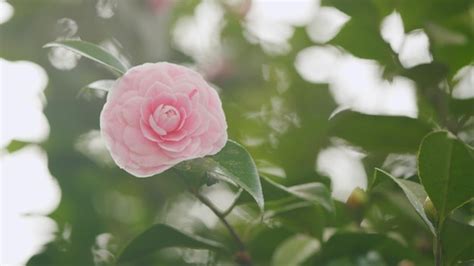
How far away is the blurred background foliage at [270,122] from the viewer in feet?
3.55

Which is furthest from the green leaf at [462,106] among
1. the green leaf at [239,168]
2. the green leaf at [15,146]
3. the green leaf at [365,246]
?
the green leaf at [15,146]

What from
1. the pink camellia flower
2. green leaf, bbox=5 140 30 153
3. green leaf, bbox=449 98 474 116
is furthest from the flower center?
green leaf, bbox=5 140 30 153

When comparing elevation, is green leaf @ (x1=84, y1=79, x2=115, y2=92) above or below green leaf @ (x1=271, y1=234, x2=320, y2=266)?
above

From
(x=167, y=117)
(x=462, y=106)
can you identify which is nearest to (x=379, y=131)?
(x=462, y=106)

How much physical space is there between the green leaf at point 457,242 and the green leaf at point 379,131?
20cm

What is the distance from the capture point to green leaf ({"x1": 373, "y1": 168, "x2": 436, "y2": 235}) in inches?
30.2

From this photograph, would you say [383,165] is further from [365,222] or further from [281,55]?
[281,55]

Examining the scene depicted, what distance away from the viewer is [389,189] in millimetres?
1127

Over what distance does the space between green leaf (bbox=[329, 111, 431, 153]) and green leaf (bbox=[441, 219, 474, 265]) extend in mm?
203

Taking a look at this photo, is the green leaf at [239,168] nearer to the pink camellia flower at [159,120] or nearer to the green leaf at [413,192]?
the pink camellia flower at [159,120]

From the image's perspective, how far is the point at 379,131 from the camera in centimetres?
110

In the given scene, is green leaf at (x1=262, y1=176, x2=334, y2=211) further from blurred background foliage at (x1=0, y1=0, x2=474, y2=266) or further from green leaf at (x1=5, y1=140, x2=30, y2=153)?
green leaf at (x1=5, y1=140, x2=30, y2=153)

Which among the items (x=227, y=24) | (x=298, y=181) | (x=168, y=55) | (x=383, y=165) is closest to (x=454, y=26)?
(x=383, y=165)

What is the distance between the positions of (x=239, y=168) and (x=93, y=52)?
21 cm
